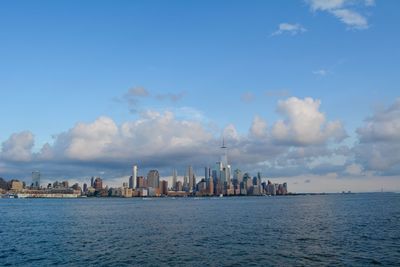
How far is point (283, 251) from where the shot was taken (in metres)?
62.7

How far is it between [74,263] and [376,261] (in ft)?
140

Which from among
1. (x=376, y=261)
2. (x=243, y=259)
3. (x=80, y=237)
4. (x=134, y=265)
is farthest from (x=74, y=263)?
(x=376, y=261)

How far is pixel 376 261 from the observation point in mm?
54906

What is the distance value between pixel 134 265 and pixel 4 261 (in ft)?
68.4

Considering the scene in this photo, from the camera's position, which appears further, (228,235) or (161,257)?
(228,235)

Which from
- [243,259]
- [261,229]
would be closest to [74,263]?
[243,259]

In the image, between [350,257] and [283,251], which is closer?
[350,257]

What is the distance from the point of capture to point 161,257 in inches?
2315

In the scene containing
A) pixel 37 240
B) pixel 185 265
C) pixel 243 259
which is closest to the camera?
pixel 185 265

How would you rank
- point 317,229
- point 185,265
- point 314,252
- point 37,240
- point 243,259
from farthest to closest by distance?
point 317,229 < point 37,240 < point 314,252 < point 243,259 < point 185,265

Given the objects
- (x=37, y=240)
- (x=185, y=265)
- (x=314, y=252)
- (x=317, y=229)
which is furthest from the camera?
(x=317, y=229)

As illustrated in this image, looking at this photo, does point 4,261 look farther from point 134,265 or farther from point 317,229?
point 317,229

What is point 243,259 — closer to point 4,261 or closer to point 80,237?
point 4,261

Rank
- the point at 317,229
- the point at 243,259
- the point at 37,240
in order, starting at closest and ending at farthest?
the point at 243,259, the point at 37,240, the point at 317,229
